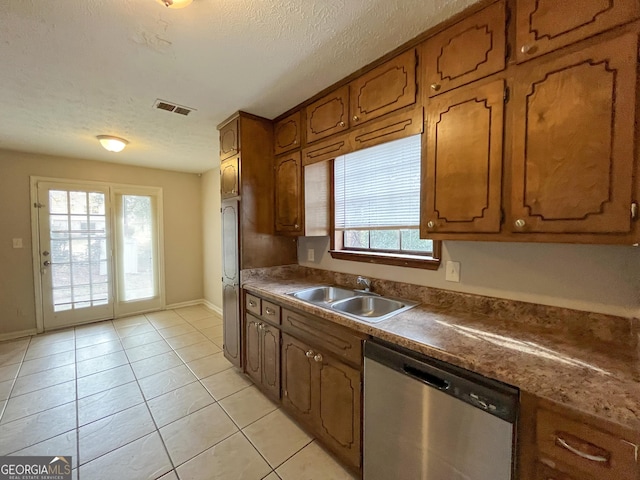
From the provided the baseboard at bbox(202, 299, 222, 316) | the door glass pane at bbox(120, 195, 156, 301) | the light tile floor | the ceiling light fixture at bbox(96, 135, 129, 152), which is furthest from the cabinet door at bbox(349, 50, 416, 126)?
the door glass pane at bbox(120, 195, 156, 301)

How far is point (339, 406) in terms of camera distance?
150cm

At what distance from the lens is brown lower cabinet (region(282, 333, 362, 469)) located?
1426 mm

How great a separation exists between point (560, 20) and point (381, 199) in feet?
4.06

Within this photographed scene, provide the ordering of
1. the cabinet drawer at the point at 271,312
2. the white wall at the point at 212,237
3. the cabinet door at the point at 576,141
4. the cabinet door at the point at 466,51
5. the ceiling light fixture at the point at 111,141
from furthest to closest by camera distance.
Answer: the white wall at the point at 212,237 → the ceiling light fixture at the point at 111,141 → the cabinet drawer at the point at 271,312 → the cabinet door at the point at 466,51 → the cabinet door at the point at 576,141

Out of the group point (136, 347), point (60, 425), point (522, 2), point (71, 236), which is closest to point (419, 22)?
point (522, 2)

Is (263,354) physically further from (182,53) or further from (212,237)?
(212,237)

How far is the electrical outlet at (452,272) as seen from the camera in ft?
5.18

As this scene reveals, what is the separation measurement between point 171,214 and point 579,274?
504cm

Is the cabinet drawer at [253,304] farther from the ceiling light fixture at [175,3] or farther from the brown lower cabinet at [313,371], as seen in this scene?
the ceiling light fixture at [175,3]

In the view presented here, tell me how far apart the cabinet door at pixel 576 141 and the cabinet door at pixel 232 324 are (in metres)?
2.20

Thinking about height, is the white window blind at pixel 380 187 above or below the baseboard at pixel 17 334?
above

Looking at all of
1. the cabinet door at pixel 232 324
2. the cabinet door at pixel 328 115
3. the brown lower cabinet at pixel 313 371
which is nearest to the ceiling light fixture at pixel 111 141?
the cabinet door at pixel 232 324

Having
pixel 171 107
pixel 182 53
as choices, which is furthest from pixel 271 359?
pixel 171 107

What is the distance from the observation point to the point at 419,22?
135 centimetres
